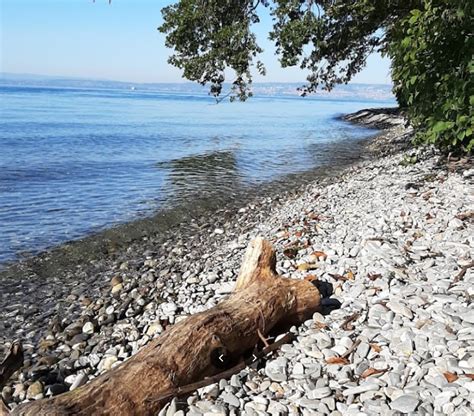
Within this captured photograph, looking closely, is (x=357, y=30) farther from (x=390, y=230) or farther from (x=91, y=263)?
(x=91, y=263)

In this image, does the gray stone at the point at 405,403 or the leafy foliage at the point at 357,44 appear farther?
the leafy foliage at the point at 357,44

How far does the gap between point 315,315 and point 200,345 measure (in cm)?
133

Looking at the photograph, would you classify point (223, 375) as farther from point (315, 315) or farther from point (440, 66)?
point (440, 66)

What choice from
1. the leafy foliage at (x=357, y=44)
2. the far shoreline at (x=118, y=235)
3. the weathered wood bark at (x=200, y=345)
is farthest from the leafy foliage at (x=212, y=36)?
the weathered wood bark at (x=200, y=345)

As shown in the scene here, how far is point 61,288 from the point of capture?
6824mm

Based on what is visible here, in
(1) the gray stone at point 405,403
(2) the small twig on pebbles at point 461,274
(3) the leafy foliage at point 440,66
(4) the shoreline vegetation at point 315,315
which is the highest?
(3) the leafy foliage at point 440,66

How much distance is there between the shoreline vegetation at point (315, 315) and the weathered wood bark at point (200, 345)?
193mm

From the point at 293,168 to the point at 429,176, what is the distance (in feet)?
27.3

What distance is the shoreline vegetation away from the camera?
135 inches

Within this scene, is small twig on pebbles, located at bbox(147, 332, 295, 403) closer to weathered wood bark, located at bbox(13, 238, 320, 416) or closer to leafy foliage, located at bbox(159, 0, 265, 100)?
weathered wood bark, located at bbox(13, 238, 320, 416)

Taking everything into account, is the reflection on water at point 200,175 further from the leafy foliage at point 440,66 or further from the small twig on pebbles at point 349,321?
the small twig on pebbles at point 349,321

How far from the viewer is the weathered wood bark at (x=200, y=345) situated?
310cm

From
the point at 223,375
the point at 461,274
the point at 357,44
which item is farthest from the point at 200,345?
the point at 357,44

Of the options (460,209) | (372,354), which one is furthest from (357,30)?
(372,354)
